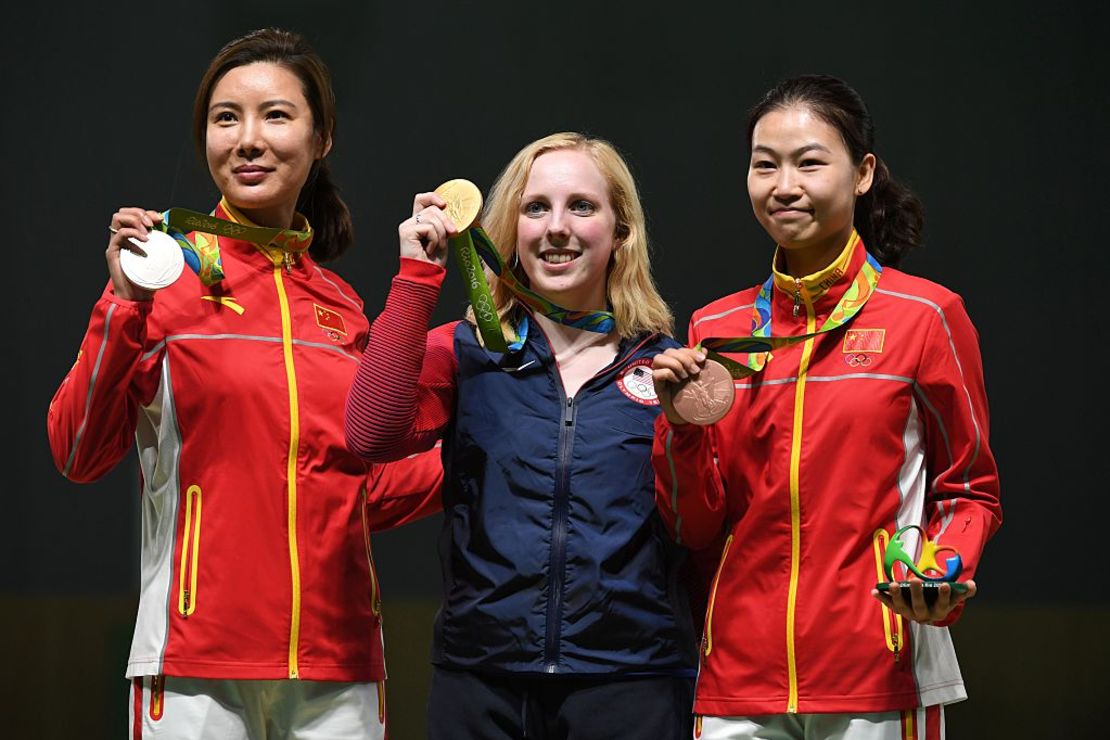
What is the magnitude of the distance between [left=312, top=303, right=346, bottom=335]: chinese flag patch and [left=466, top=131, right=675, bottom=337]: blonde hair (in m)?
0.22

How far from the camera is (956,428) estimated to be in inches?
81.0

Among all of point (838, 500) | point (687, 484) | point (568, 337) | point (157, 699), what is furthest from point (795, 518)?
point (157, 699)

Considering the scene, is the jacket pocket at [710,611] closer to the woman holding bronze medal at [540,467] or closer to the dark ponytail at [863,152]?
the woman holding bronze medal at [540,467]

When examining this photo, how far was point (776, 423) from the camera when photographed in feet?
6.94

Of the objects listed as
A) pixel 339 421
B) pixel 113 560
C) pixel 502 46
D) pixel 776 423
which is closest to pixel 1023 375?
pixel 502 46

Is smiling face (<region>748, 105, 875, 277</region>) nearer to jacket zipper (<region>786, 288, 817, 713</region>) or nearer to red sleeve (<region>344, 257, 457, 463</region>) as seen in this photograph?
jacket zipper (<region>786, 288, 817, 713</region>)

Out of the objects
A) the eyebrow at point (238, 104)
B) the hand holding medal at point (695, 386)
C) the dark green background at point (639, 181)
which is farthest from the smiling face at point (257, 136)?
the dark green background at point (639, 181)

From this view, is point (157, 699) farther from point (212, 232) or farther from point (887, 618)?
point (887, 618)

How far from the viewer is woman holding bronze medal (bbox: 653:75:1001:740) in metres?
2.01

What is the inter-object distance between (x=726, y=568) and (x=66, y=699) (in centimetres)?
239

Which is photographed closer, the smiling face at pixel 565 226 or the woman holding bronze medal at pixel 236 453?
the woman holding bronze medal at pixel 236 453

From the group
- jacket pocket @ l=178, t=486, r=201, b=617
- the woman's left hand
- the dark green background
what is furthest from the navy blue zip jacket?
the dark green background

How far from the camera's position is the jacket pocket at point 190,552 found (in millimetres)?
2100

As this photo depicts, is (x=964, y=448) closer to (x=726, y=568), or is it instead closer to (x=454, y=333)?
(x=726, y=568)
